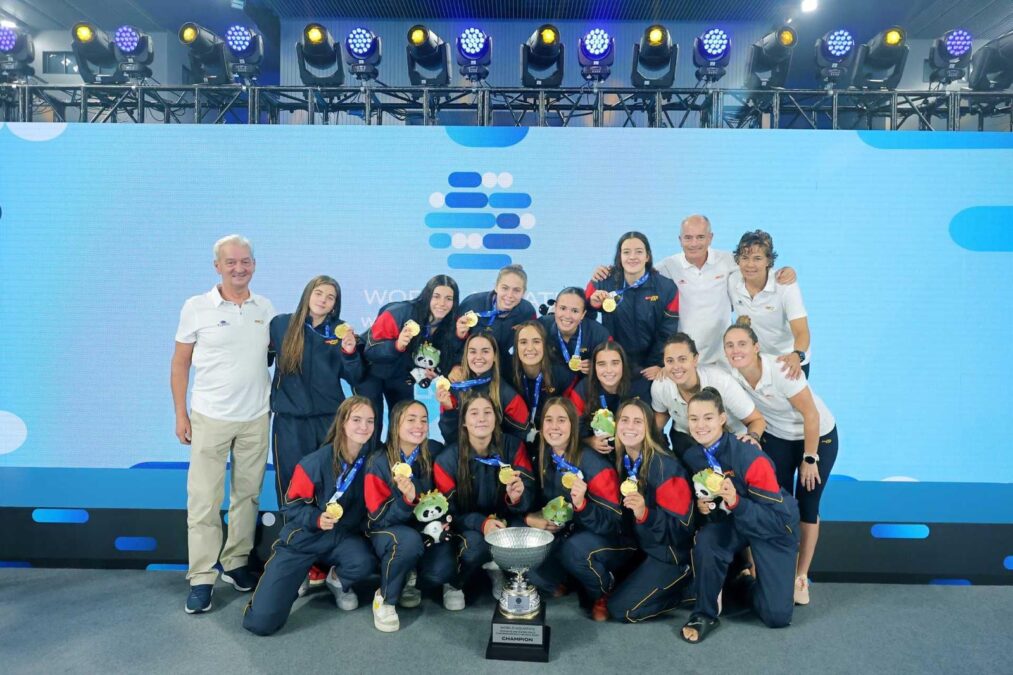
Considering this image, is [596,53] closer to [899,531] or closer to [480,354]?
[480,354]

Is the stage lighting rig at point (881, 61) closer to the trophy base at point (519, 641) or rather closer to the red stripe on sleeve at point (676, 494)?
the red stripe on sleeve at point (676, 494)

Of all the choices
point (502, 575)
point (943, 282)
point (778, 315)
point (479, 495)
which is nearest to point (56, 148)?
point (479, 495)

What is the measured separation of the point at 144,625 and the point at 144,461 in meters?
1.36

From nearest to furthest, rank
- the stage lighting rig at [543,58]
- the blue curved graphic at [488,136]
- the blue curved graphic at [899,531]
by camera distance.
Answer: the blue curved graphic at [899,531]
the blue curved graphic at [488,136]
the stage lighting rig at [543,58]

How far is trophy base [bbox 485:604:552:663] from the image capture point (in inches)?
125

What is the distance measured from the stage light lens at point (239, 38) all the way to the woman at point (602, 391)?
3.19 metres

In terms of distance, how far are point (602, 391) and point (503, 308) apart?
27.6 inches

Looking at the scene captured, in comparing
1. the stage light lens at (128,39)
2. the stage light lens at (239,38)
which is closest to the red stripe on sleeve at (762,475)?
the stage light lens at (239,38)

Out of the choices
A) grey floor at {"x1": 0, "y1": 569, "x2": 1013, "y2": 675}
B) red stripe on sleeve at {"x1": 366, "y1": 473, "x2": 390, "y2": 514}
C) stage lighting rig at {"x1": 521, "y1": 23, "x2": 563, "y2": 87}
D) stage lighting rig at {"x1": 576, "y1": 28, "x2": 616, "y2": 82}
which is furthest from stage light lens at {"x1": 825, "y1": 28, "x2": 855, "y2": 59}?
red stripe on sleeve at {"x1": 366, "y1": 473, "x2": 390, "y2": 514}

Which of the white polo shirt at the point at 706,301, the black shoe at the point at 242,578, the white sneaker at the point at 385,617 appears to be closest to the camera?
the white sneaker at the point at 385,617

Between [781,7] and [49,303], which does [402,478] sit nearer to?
[49,303]

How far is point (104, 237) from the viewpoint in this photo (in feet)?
15.0

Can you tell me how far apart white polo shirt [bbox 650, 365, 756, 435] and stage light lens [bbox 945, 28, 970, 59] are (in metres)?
2.83

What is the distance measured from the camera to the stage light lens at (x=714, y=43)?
15.3ft
